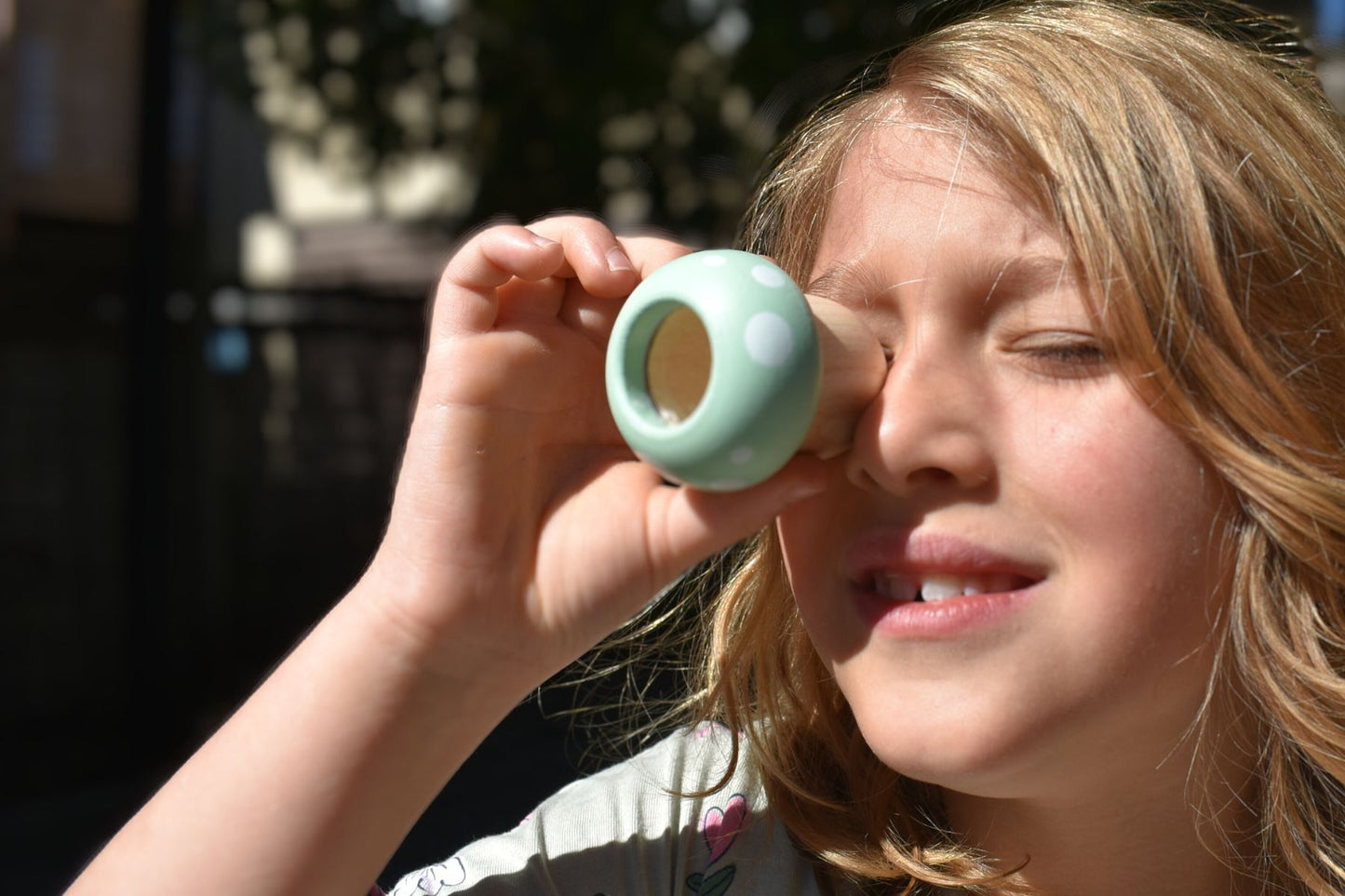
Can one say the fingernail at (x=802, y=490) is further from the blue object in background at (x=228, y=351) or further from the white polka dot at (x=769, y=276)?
the blue object in background at (x=228, y=351)

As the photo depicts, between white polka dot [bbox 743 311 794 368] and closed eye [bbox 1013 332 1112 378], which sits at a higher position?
white polka dot [bbox 743 311 794 368]

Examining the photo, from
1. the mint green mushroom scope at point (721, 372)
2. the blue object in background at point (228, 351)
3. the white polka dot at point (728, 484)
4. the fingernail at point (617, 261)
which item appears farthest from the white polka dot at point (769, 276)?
the blue object in background at point (228, 351)

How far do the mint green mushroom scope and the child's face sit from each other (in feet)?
0.64

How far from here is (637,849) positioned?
1.71 meters

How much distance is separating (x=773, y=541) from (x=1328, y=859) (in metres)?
0.82

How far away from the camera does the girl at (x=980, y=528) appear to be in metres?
1.36

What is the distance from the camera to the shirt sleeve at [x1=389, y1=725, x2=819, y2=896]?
1.66 metres

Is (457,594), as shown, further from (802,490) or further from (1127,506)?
(1127,506)

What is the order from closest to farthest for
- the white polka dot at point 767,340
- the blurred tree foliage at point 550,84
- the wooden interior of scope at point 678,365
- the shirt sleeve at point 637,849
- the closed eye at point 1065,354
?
the white polka dot at point 767,340, the wooden interior of scope at point 678,365, the closed eye at point 1065,354, the shirt sleeve at point 637,849, the blurred tree foliage at point 550,84

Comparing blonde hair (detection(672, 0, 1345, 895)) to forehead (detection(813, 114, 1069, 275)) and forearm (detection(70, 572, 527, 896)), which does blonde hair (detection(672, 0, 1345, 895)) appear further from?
forearm (detection(70, 572, 527, 896))

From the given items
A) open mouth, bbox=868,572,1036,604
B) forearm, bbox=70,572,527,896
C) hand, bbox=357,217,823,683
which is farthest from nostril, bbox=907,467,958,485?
forearm, bbox=70,572,527,896

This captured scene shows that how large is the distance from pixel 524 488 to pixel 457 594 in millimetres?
159

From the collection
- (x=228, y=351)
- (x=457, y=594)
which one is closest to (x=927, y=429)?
(x=457, y=594)

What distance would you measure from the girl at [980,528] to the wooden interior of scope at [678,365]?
12 cm
